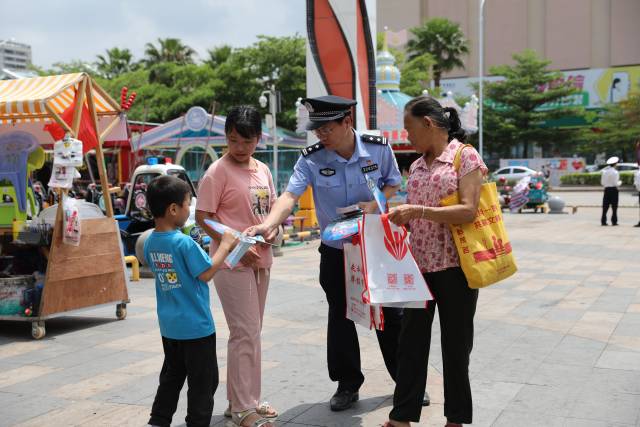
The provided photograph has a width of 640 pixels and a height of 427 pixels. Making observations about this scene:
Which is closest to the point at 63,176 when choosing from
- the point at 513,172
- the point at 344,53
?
the point at 344,53

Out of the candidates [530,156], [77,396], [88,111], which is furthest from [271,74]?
[77,396]

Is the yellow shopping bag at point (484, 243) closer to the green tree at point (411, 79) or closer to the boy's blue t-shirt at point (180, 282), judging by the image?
the boy's blue t-shirt at point (180, 282)

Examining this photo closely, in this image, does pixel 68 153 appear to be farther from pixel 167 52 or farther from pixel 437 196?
pixel 167 52

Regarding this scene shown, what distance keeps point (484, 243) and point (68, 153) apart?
4120 mm

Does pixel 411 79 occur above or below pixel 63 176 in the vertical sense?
above

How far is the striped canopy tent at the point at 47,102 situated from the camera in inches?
239

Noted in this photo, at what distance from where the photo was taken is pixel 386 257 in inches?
136

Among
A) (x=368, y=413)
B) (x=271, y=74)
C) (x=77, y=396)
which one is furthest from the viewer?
(x=271, y=74)

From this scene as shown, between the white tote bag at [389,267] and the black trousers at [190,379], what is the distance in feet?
2.70

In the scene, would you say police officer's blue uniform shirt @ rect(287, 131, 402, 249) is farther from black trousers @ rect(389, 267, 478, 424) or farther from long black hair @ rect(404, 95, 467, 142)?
black trousers @ rect(389, 267, 478, 424)

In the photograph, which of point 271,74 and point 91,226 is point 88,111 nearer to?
point 91,226

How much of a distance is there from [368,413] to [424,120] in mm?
1693

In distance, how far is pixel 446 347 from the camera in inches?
138

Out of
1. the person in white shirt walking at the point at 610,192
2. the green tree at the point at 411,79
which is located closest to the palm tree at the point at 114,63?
the green tree at the point at 411,79
